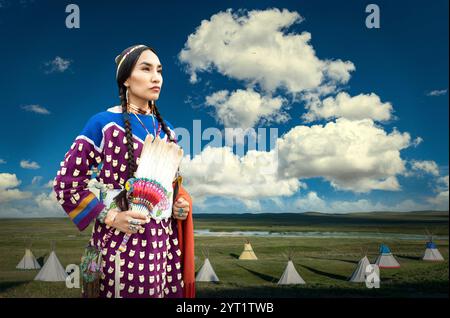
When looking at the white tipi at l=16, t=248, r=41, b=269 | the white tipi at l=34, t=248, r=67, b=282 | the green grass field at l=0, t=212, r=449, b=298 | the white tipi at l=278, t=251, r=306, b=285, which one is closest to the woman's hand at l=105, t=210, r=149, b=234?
the green grass field at l=0, t=212, r=449, b=298

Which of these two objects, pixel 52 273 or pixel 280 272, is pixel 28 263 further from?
pixel 280 272

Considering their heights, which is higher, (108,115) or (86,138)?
(108,115)

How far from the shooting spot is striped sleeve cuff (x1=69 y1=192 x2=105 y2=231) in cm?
242

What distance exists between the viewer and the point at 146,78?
2617mm

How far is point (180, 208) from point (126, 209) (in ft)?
1.12

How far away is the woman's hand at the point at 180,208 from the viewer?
8.63 feet

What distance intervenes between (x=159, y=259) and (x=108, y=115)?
0.93 m

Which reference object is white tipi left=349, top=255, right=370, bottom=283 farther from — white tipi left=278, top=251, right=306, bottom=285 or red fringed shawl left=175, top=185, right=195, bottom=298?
red fringed shawl left=175, top=185, right=195, bottom=298

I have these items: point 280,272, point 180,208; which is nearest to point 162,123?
point 180,208

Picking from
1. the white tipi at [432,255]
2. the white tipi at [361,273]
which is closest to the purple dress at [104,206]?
the white tipi at [361,273]

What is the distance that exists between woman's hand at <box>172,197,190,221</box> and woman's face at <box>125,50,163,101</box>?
0.67 m
